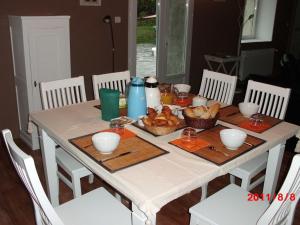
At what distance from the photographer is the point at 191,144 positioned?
5.36 ft

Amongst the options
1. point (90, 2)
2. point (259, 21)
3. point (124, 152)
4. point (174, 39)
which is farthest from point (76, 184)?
point (259, 21)

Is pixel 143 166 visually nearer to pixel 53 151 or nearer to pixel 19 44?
pixel 53 151

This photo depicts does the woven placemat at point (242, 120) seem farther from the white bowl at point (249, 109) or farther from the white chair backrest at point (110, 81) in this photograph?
the white chair backrest at point (110, 81)

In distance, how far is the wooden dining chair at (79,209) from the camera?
49.4 inches

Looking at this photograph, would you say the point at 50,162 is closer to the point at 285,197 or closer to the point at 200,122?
the point at 200,122

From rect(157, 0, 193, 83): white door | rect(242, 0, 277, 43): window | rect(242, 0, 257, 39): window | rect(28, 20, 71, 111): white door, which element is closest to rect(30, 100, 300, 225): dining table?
rect(28, 20, 71, 111): white door

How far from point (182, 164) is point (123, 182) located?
0.99ft

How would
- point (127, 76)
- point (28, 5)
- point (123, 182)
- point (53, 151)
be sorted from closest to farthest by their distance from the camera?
point (123, 182), point (53, 151), point (127, 76), point (28, 5)

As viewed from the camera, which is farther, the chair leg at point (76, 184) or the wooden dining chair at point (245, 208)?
the chair leg at point (76, 184)

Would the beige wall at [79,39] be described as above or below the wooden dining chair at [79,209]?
above

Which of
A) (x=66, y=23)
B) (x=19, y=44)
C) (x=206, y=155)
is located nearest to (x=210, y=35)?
(x=66, y=23)

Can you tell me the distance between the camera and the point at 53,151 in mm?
1993

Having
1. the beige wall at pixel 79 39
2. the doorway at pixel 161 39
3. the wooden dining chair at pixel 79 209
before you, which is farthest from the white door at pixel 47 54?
the wooden dining chair at pixel 79 209

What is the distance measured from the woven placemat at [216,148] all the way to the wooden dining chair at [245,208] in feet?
0.89
